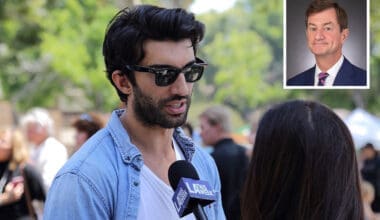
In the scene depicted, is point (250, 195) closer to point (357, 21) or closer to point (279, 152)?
point (279, 152)

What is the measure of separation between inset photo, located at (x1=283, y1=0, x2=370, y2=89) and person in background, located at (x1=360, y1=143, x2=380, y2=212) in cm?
556

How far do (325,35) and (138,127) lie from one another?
0.76m

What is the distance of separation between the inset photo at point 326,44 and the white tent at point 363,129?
21.8 feet

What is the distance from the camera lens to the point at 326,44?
2.55m

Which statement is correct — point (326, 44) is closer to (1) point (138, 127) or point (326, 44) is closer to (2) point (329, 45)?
(2) point (329, 45)

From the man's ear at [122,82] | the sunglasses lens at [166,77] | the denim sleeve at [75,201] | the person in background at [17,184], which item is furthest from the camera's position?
the person in background at [17,184]

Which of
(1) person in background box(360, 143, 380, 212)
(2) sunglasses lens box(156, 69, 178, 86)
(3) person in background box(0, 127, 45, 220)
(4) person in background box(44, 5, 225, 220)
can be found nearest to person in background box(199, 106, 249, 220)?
(3) person in background box(0, 127, 45, 220)

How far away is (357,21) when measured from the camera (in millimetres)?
2523

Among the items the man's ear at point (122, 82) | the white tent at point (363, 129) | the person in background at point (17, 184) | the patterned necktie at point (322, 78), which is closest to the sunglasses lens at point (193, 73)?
the man's ear at point (122, 82)

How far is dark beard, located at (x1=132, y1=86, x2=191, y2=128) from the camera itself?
2.67 metres

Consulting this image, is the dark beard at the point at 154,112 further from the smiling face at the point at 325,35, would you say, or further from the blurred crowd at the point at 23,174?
the blurred crowd at the point at 23,174

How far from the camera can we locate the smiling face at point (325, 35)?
8.29ft

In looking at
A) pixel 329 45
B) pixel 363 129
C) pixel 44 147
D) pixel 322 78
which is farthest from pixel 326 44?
pixel 363 129

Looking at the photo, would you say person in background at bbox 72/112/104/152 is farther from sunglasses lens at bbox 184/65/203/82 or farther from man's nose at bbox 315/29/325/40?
man's nose at bbox 315/29/325/40
